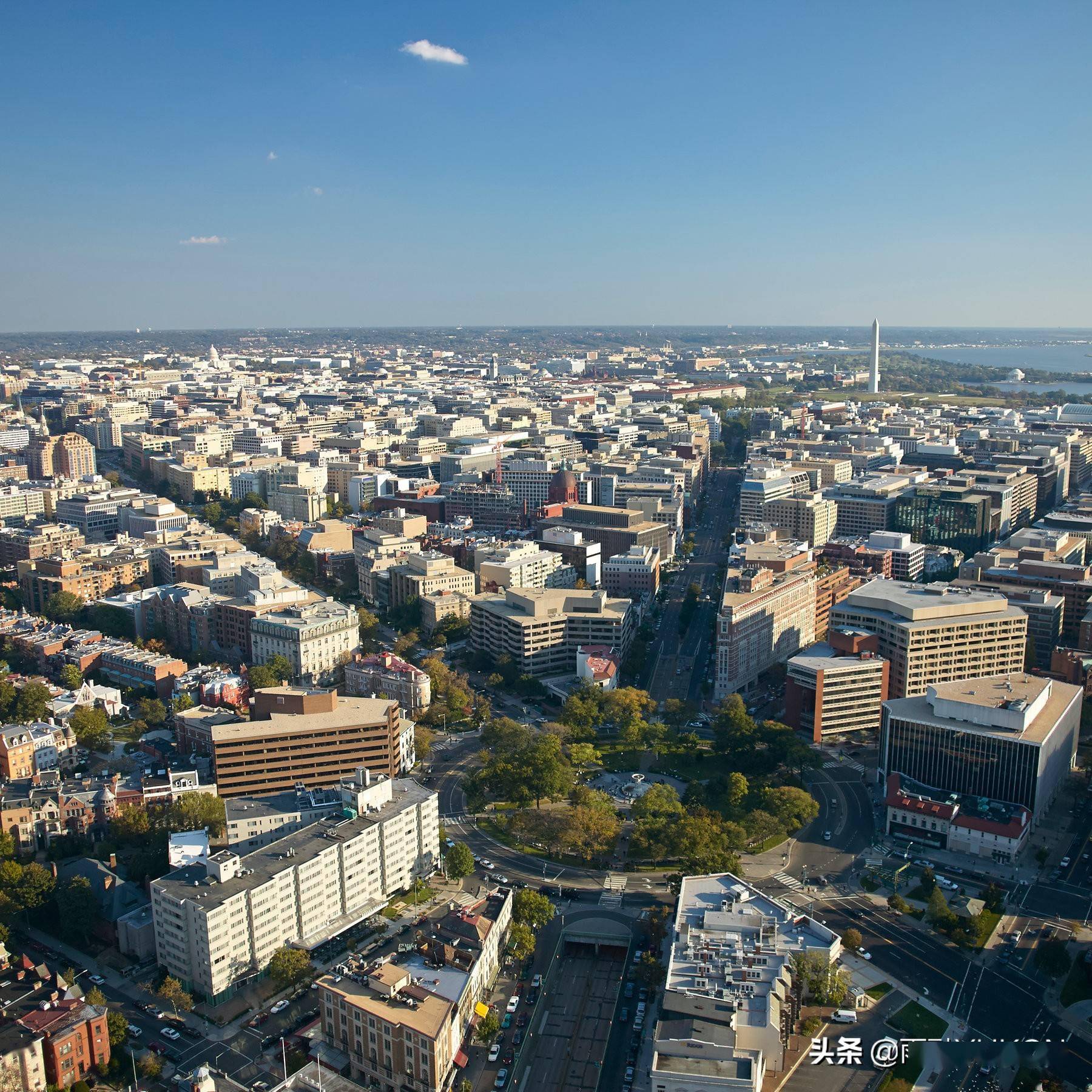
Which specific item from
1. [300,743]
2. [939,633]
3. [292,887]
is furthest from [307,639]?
[939,633]

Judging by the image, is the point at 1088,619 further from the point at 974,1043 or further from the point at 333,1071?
the point at 333,1071

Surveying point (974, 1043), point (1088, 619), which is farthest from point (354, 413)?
point (974, 1043)

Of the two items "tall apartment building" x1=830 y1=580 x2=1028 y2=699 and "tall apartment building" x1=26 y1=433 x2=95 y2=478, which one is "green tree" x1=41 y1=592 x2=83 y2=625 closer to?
"tall apartment building" x1=26 y1=433 x2=95 y2=478

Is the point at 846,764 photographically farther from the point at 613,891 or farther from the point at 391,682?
the point at 391,682

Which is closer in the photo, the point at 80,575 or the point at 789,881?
the point at 789,881

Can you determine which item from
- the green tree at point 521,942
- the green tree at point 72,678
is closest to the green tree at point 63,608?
the green tree at point 72,678

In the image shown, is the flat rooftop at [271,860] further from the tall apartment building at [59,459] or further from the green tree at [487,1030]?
the tall apartment building at [59,459]

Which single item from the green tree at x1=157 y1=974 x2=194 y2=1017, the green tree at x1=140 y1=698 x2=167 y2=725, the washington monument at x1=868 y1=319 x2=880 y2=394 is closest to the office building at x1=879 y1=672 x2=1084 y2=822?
the green tree at x1=157 y1=974 x2=194 y2=1017
